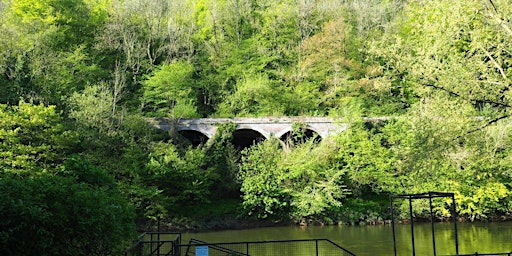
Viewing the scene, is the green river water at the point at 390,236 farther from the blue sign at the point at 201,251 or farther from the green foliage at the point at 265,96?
the blue sign at the point at 201,251

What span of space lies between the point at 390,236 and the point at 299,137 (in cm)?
1360

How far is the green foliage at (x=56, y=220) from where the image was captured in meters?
6.61

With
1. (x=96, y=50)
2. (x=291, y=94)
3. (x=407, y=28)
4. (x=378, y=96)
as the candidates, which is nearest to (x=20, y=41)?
(x=96, y=50)

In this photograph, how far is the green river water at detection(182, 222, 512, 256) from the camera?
1786 centimetres

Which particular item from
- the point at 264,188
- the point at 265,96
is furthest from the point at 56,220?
the point at 265,96

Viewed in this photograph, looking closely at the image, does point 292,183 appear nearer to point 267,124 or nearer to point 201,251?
point 267,124

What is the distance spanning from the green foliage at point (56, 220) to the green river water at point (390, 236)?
1145 centimetres

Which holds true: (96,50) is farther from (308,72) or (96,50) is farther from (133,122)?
(308,72)

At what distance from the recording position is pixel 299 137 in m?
34.6

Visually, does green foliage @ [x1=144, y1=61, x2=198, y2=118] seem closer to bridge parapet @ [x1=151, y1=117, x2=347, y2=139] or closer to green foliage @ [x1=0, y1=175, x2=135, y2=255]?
bridge parapet @ [x1=151, y1=117, x2=347, y2=139]

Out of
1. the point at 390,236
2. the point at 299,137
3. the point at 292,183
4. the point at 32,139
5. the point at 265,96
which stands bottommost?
the point at 390,236

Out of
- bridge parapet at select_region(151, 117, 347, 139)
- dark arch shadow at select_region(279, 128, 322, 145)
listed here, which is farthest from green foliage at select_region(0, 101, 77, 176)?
dark arch shadow at select_region(279, 128, 322, 145)

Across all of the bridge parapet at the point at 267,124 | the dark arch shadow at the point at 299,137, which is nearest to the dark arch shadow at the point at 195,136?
the bridge parapet at the point at 267,124

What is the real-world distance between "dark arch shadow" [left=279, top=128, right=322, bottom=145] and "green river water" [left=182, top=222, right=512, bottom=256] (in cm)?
695
